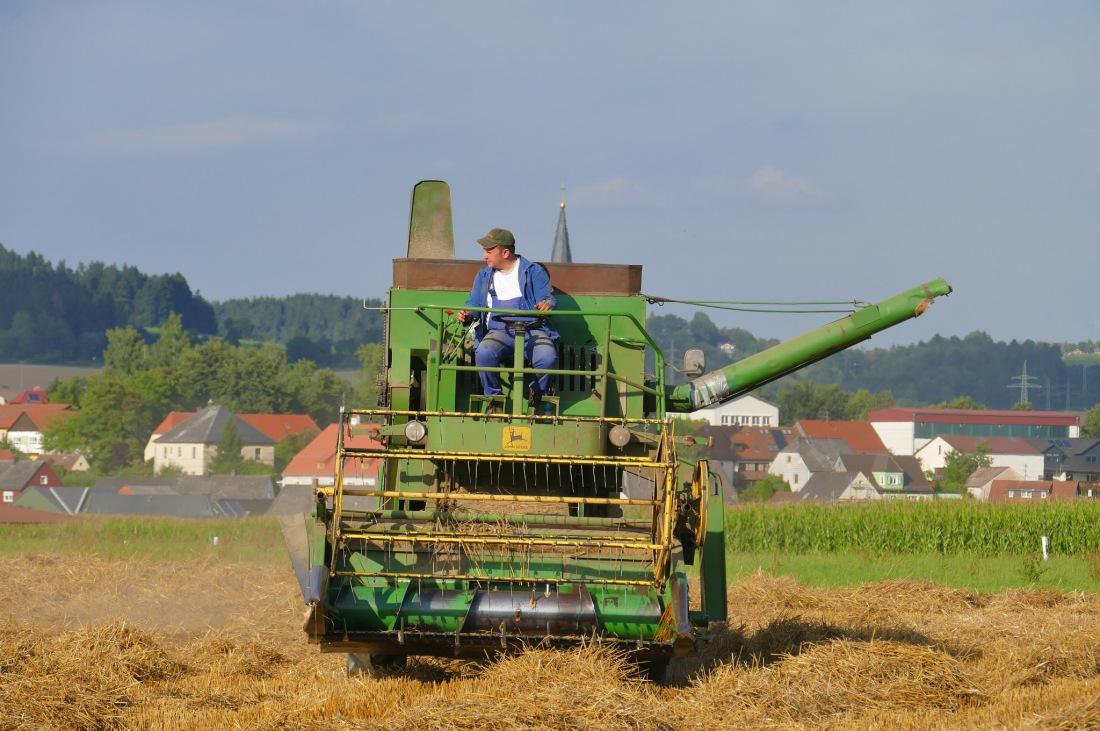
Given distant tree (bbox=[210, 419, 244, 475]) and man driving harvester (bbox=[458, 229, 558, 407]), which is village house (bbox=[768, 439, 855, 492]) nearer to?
distant tree (bbox=[210, 419, 244, 475])

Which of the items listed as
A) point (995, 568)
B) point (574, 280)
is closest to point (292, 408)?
point (995, 568)

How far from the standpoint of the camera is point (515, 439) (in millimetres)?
9094

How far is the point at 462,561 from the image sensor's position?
27.8 feet

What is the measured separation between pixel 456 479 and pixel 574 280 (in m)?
2.10

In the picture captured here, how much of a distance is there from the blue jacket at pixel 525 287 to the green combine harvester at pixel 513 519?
0.53 feet

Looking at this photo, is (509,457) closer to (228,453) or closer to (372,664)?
(372,664)

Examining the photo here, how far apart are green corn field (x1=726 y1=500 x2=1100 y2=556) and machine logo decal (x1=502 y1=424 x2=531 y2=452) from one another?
1820 cm

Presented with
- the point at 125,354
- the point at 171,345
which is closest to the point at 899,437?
the point at 171,345

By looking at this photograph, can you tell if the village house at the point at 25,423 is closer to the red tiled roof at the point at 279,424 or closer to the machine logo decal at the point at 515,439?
the red tiled roof at the point at 279,424

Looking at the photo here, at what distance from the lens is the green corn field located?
26.0 meters

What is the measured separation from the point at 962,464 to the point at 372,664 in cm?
9469

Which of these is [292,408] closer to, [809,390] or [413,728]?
[809,390]

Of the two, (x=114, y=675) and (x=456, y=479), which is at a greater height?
(x=456, y=479)

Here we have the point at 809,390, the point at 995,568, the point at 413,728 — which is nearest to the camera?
the point at 413,728
